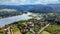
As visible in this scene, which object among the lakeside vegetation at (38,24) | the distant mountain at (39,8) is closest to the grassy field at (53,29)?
the lakeside vegetation at (38,24)

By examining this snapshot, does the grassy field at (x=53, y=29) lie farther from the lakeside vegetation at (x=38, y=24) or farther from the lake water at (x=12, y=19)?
the lake water at (x=12, y=19)

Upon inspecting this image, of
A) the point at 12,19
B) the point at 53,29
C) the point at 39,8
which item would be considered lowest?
the point at 53,29

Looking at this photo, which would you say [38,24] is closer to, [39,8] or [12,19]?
[39,8]

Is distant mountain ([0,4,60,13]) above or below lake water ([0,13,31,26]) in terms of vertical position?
above

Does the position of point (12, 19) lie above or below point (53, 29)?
above

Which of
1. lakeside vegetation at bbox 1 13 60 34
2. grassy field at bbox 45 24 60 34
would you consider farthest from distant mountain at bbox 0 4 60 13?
grassy field at bbox 45 24 60 34

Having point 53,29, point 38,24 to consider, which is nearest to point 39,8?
point 38,24

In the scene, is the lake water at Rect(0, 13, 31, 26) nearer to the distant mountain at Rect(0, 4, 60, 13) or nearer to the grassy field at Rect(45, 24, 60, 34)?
the distant mountain at Rect(0, 4, 60, 13)

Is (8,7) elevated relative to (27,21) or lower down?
elevated

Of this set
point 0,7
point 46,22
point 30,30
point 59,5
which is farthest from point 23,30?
point 59,5

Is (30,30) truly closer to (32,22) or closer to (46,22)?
(32,22)

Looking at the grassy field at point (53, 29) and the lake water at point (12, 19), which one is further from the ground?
the lake water at point (12, 19)
